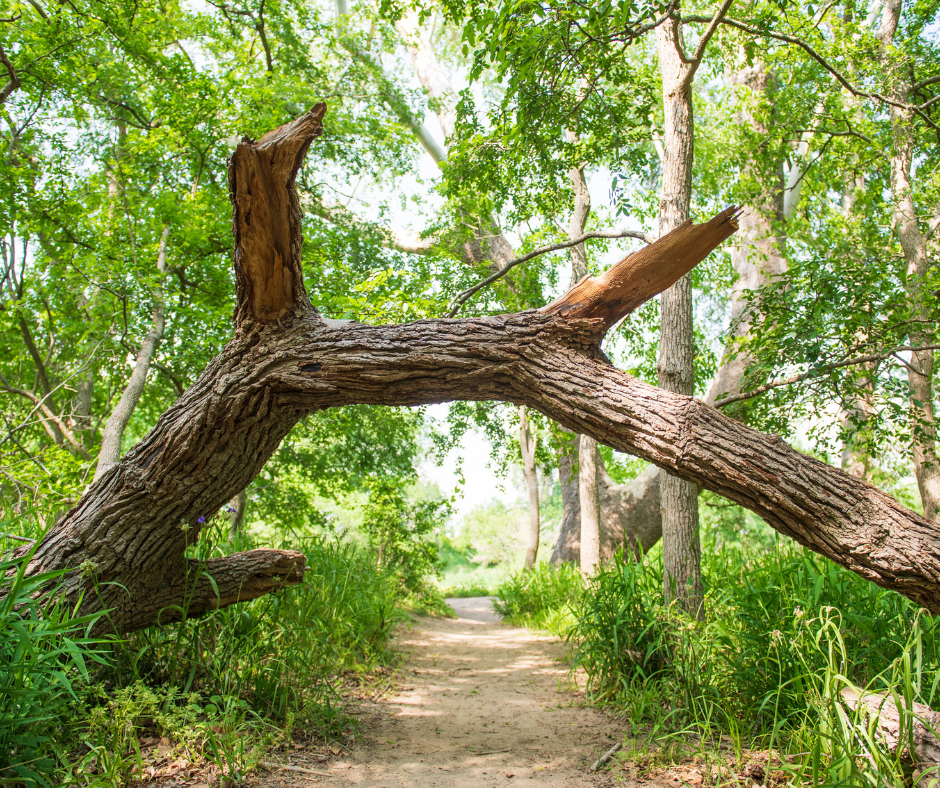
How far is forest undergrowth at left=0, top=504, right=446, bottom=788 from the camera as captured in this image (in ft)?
7.36

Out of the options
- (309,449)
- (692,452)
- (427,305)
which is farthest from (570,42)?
(309,449)

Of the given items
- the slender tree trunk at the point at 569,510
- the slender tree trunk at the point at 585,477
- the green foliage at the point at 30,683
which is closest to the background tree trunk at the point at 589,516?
the slender tree trunk at the point at 585,477

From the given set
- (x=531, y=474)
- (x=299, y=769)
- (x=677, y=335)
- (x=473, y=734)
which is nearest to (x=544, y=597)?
(x=531, y=474)

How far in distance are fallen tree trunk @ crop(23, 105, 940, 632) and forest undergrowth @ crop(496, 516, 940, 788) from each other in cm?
67

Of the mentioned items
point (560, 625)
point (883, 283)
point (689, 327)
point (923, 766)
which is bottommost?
point (560, 625)

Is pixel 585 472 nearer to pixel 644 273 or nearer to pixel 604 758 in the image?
pixel 604 758

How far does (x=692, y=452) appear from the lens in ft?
7.73

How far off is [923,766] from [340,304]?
5.52m

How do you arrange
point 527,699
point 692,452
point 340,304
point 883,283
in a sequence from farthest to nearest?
point 340,304 < point 883,283 < point 527,699 < point 692,452

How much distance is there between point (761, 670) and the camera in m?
3.26

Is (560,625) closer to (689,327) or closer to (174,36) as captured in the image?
(689,327)

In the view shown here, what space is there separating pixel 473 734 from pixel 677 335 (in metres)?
3.24

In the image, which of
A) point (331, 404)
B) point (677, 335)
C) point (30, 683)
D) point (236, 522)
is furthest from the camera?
point (236, 522)

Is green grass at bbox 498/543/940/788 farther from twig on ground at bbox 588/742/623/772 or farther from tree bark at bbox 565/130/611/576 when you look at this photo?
tree bark at bbox 565/130/611/576
